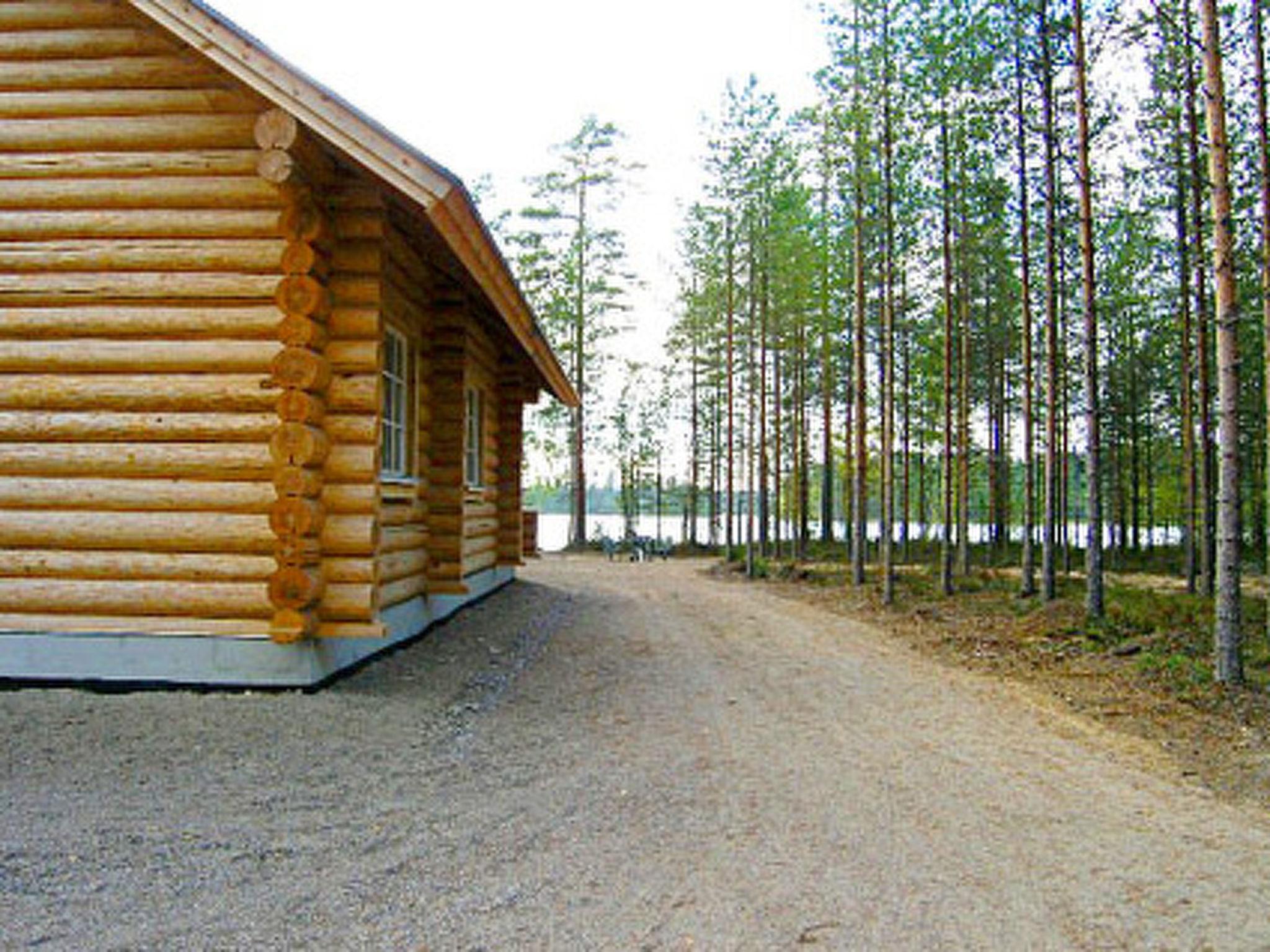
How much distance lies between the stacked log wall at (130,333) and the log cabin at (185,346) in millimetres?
16

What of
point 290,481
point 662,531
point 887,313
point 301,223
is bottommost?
point 662,531

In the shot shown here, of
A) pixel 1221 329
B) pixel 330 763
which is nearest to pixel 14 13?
pixel 330 763

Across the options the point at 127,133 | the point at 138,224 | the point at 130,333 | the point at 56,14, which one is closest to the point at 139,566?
the point at 130,333

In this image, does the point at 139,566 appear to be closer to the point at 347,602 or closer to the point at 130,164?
the point at 347,602

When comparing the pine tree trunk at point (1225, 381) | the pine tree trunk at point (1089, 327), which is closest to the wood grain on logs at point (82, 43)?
the pine tree trunk at point (1225, 381)

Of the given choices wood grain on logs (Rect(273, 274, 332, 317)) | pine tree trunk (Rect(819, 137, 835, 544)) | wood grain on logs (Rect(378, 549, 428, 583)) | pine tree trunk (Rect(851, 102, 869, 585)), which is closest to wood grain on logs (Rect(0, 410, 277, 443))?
wood grain on logs (Rect(273, 274, 332, 317))

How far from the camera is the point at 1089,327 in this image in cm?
1095

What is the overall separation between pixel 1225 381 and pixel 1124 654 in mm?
3080

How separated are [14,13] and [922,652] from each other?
10.7 m

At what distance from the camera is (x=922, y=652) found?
398 inches

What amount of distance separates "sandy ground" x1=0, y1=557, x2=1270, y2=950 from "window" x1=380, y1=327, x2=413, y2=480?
2.12 meters

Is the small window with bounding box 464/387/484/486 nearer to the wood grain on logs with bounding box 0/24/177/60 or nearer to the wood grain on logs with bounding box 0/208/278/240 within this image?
the wood grain on logs with bounding box 0/208/278/240

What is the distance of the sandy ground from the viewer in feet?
10.6

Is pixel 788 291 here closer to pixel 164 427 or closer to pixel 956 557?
pixel 956 557
